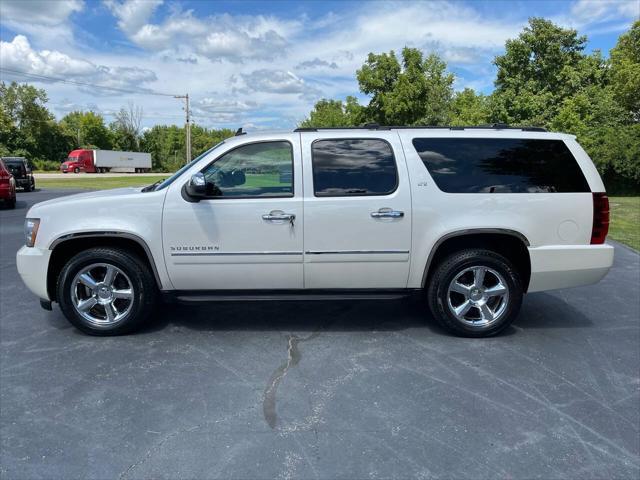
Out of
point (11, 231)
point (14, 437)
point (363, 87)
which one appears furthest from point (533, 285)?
point (363, 87)

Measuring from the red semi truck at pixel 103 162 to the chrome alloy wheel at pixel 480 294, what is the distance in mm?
63725

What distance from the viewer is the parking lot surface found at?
2898 mm

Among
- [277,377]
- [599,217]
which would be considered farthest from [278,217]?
[599,217]

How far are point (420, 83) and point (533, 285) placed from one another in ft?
109

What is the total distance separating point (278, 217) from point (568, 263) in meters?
2.65

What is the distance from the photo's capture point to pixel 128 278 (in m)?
4.75

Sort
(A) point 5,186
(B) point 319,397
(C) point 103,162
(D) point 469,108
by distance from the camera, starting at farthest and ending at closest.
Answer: (C) point 103,162
(D) point 469,108
(A) point 5,186
(B) point 319,397

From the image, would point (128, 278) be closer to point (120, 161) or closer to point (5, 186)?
point (5, 186)

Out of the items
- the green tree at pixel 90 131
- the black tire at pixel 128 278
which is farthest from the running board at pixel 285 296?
the green tree at pixel 90 131

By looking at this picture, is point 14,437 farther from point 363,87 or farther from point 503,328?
point 363,87

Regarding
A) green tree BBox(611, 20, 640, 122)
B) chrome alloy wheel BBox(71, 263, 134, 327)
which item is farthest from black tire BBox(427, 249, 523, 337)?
green tree BBox(611, 20, 640, 122)

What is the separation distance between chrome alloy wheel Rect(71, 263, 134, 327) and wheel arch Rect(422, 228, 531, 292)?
9.12 ft

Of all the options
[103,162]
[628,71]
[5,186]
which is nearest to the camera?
[5,186]

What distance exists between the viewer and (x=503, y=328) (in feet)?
15.8
